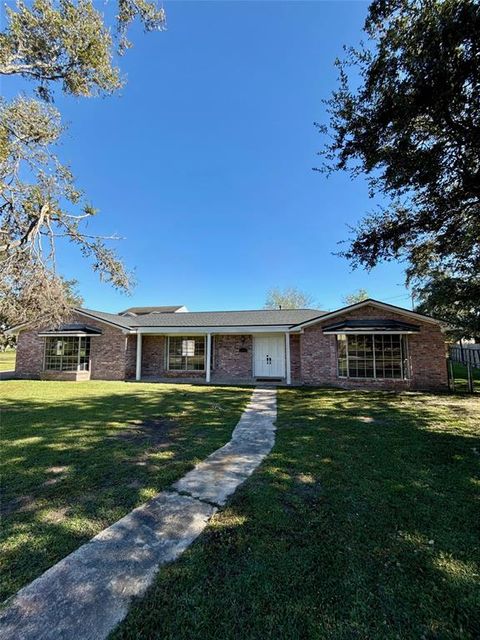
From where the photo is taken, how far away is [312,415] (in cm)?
782

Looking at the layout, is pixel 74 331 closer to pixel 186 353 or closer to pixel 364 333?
pixel 186 353

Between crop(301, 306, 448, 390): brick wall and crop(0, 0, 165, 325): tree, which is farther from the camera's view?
crop(301, 306, 448, 390): brick wall

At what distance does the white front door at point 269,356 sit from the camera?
1564 cm

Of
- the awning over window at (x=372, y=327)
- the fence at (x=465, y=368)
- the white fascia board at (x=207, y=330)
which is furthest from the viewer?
the white fascia board at (x=207, y=330)

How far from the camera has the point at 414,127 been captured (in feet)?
18.5

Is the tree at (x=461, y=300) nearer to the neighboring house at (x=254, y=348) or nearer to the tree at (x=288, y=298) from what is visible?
the neighboring house at (x=254, y=348)

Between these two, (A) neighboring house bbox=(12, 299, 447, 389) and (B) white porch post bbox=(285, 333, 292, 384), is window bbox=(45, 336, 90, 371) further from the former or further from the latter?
(B) white porch post bbox=(285, 333, 292, 384)

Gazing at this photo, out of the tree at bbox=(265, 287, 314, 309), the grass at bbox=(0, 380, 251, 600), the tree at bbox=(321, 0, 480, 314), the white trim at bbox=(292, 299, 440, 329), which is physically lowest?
the grass at bbox=(0, 380, 251, 600)

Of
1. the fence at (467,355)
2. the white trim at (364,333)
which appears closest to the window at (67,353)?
the white trim at (364,333)

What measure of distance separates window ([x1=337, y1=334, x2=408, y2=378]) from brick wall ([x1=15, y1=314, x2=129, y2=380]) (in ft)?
37.4

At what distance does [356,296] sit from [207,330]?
104 ft

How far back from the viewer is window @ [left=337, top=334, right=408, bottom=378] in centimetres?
1283

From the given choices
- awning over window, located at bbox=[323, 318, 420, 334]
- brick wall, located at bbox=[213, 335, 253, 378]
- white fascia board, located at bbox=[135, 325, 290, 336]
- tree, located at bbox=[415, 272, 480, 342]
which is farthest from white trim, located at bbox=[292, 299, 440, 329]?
brick wall, located at bbox=[213, 335, 253, 378]

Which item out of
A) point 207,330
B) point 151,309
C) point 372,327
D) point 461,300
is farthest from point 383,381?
point 151,309
